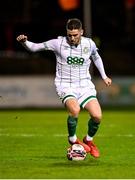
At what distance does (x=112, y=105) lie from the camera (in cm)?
3005

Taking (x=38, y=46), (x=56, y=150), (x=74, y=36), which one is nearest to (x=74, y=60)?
(x=74, y=36)

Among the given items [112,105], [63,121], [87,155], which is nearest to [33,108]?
[112,105]

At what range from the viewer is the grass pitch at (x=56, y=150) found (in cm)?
1067

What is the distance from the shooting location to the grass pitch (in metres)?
10.7

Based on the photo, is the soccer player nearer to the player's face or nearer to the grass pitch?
the player's face

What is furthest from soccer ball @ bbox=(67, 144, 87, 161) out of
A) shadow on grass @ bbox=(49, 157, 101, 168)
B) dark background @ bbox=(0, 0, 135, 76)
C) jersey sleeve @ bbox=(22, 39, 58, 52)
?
dark background @ bbox=(0, 0, 135, 76)

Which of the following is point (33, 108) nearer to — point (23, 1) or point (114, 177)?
point (23, 1)

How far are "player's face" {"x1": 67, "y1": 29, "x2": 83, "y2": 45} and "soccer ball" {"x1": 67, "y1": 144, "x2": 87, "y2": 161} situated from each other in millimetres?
1541

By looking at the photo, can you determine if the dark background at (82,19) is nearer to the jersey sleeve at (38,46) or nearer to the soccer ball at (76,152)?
the jersey sleeve at (38,46)

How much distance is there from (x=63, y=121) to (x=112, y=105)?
353 inches

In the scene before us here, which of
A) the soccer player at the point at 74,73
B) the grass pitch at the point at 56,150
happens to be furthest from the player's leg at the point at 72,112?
the grass pitch at the point at 56,150

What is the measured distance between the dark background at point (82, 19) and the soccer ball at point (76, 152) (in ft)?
78.2

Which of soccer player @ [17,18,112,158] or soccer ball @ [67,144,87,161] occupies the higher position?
soccer player @ [17,18,112,158]

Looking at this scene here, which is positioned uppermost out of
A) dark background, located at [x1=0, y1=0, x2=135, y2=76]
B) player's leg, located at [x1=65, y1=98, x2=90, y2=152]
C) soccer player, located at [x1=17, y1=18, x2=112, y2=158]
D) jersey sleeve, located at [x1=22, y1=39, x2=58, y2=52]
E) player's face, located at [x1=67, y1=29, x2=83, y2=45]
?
player's face, located at [x1=67, y1=29, x2=83, y2=45]
